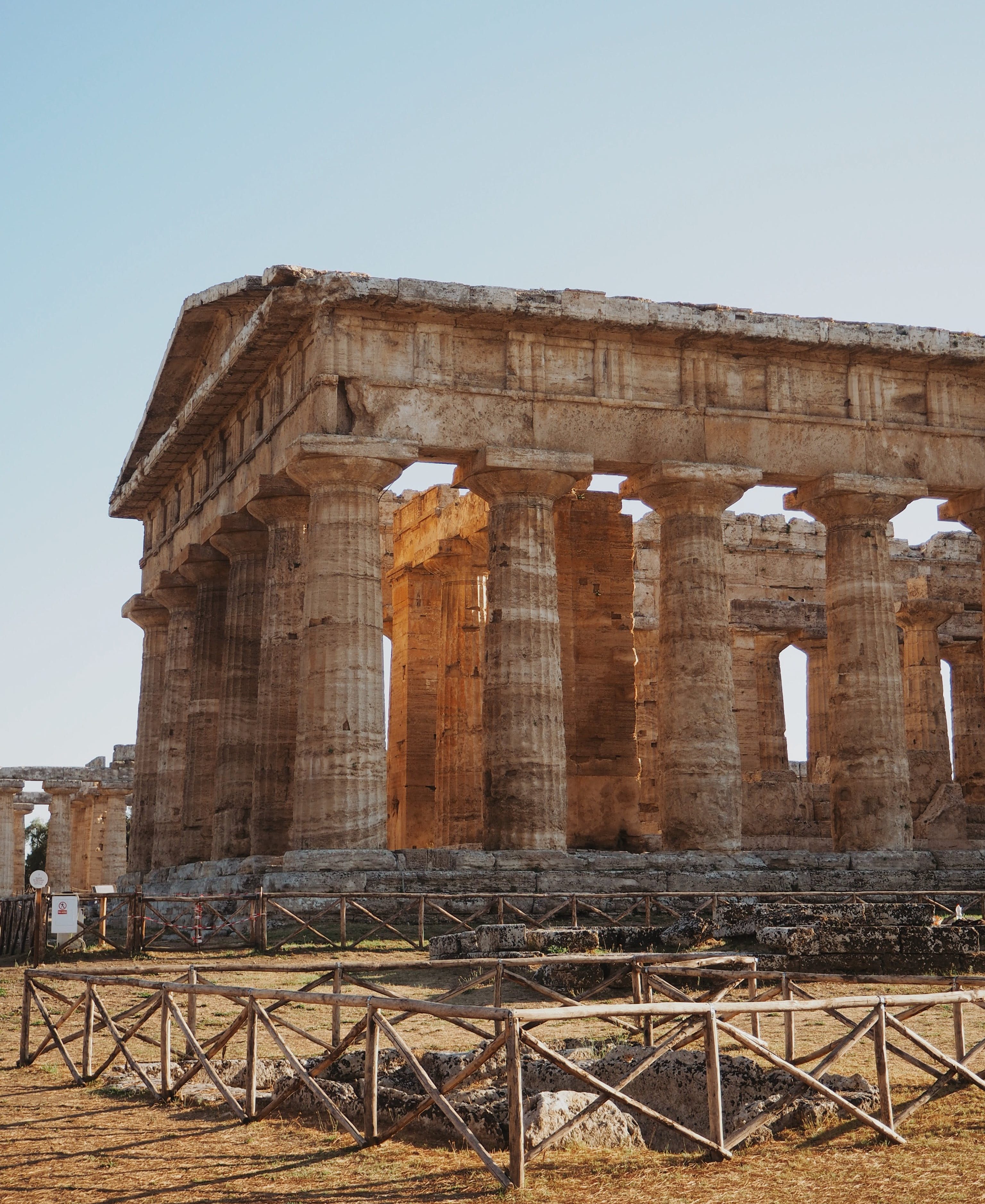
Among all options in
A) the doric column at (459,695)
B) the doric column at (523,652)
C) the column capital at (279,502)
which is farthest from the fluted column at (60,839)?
the doric column at (523,652)

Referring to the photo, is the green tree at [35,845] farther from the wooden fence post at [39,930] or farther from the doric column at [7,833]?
the wooden fence post at [39,930]

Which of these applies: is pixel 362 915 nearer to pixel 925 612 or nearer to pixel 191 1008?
pixel 191 1008

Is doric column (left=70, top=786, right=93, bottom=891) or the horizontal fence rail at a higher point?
doric column (left=70, top=786, right=93, bottom=891)

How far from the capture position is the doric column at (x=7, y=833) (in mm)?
59531

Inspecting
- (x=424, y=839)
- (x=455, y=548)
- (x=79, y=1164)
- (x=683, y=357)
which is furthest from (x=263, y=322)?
(x=79, y=1164)

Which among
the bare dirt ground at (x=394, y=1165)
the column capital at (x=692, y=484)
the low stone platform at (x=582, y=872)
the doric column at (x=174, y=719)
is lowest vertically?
the bare dirt ground at (x=394, y=1165)

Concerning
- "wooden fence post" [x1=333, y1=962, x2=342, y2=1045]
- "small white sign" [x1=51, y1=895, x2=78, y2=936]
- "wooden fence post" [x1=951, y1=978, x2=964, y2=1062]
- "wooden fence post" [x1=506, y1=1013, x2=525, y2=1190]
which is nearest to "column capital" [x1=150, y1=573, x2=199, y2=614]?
"small white sign" [x1=51, y1=895, x2=78, y2=936]

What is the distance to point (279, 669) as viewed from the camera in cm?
2745

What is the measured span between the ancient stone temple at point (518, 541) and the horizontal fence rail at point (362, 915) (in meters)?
1.83

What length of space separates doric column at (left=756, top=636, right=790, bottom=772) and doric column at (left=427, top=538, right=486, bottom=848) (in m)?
10.8

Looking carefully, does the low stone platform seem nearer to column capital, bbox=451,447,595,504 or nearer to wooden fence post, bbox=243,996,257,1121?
column capital, bbox=451,447,595,504

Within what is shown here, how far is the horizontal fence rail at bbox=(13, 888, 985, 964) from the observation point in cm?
1998

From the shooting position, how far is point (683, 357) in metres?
27.0

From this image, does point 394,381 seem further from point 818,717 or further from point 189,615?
point 818,717
